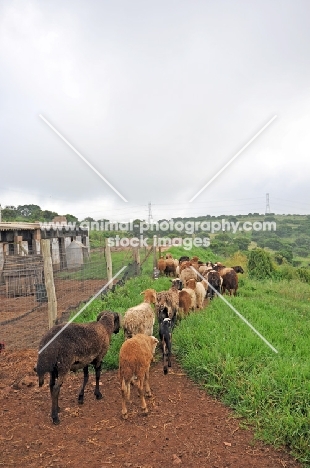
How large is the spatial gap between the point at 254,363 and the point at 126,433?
227 cm

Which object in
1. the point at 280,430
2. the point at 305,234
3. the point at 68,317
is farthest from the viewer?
the point at 305,234

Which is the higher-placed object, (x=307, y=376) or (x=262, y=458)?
(x=307, y=376)

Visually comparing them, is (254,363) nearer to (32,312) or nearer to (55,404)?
(55,404)

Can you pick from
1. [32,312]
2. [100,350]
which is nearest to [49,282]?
[100,350]

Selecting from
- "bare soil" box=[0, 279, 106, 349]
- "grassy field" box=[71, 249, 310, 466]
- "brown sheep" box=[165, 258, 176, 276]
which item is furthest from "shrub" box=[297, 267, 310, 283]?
"bare soil" box=[0, 279, 106, 349]

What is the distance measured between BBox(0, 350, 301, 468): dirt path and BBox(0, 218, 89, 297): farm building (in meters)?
4.43

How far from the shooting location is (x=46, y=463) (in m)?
3.46

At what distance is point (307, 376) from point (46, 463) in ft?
11.1

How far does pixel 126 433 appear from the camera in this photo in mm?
3969

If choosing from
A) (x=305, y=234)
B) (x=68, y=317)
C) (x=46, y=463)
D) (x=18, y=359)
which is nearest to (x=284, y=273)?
(x=68, y=317)

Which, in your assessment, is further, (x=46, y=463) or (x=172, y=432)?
(x=172, y=432)

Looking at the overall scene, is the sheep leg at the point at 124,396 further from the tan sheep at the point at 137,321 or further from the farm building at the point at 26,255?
the farm building at the point at 26,255

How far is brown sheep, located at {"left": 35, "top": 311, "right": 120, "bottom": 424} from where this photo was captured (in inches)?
164

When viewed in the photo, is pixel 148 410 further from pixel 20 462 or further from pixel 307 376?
pixel 307 376
